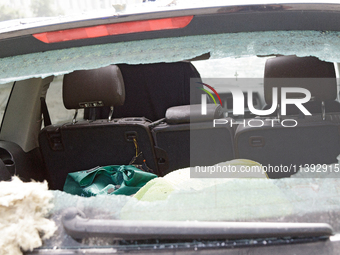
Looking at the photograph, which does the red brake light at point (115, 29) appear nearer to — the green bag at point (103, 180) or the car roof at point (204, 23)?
the car roof at point (204, 23)

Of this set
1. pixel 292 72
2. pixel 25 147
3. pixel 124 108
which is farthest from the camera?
pixel 124 108

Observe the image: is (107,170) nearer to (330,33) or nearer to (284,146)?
(284,146)

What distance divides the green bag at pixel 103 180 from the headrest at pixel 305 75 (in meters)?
0.85

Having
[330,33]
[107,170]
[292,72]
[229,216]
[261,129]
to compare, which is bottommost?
[107,170]

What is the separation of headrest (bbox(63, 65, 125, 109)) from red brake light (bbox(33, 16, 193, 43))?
90cm

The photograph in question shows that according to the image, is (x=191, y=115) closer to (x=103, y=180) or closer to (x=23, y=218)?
(x=103, y=180)

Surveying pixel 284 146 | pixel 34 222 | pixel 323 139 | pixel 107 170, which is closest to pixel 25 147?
pixel 107 170

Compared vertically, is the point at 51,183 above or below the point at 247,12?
below

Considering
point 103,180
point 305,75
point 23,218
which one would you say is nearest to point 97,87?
point 103,180

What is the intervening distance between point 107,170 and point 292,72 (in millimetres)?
1163

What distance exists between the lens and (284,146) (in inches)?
73.7

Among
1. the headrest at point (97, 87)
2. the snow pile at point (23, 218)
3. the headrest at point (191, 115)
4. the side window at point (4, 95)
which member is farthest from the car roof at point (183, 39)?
the side window at point (4, 95)

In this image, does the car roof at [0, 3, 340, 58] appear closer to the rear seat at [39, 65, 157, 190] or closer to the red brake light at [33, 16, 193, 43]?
the red brake light at [33, 16, 193, 43]

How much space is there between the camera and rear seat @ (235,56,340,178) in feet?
5.46
